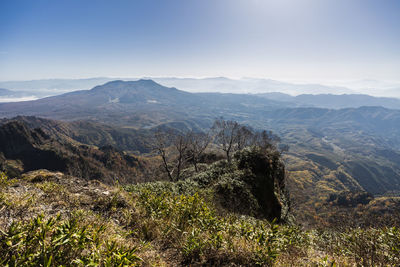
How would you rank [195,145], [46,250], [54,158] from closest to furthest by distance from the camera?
[46,250] < [195,145] < [54,158]

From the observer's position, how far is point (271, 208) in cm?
1852

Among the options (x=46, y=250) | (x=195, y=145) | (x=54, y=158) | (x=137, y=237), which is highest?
(x=46, y=250)

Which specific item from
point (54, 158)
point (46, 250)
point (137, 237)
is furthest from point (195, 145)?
point (54, 158)

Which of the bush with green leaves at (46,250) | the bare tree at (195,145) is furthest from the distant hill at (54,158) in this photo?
the bush with green leaves at (46,250)

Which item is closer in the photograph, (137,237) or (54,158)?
(137,237)

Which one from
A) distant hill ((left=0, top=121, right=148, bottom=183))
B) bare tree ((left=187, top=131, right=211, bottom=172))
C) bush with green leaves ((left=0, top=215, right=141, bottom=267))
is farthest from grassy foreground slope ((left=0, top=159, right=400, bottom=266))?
distant hill ((left=0, top=121, right=148, bottom=183))

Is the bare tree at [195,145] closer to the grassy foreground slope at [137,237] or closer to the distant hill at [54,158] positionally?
the grassy foreground slope at [137,237]

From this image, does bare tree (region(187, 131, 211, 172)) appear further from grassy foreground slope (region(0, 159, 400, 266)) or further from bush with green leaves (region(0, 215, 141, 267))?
bush with green leaves (region(0, 215, 141, 267))

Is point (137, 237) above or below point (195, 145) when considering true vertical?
above

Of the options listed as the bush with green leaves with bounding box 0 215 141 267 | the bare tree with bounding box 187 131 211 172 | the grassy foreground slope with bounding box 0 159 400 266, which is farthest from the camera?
the bare tree with bounding box 187 131 211 172

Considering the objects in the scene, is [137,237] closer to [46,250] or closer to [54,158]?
[46,250]

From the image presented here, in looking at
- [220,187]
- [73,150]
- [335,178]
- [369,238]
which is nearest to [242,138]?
[220,187]

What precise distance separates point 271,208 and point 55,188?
18245 mm

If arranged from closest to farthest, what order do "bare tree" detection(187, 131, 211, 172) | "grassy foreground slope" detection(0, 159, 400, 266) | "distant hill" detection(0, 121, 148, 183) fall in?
"grassy foreground slope" detection(0, 159, 400, 266), "bare tree" detection(187, 131, 211, 172), "distant hill" detection(0, 121, 148, 183)
